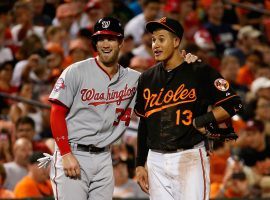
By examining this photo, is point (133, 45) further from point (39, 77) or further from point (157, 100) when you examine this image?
point (157, 100)

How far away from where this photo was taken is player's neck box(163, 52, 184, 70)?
6.15 m

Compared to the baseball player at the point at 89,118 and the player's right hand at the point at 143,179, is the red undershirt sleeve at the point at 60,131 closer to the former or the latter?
the baseball player at the point at 89,118

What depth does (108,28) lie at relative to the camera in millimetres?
6039

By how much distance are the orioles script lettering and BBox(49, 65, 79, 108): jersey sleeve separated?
0.55 meters

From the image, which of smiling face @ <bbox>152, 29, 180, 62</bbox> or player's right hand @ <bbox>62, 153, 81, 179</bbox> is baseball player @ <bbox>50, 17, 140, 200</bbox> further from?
smiling face @ <bbox>152, 29, 180, 62</bbox>

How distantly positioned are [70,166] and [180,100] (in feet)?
3.01

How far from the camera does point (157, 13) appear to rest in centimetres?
1274

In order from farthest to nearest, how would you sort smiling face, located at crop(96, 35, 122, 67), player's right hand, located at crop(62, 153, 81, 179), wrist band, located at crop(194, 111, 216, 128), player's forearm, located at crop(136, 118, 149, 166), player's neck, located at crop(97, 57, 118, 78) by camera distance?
player's forearm, located at crop(136, 118, 149, 166) < player's neck, located at crop(97, 57, 118, 78) < smiling face, located at crop(96, 35, 122, 67) < wrist band, located at crop(194, 111, 216, 128) < player's right hand, located at crop(62, 153, 81, 179)

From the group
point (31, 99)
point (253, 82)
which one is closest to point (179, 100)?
point (31, 99)

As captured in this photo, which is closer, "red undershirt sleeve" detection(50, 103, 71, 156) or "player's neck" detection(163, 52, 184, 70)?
"red undershirt sleeve" detection(50, 103, 71, 156)

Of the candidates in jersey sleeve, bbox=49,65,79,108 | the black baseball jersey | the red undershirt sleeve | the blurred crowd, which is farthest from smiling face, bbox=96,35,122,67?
the blurred crowd

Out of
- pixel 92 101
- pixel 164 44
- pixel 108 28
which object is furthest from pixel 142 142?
pixel 108 28

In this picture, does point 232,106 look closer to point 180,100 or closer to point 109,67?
point 180,100

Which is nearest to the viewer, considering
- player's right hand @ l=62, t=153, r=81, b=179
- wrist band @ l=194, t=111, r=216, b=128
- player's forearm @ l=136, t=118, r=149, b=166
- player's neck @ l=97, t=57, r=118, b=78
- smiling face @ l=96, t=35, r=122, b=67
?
player's right hand @ l=62, t=153, r=81, b=179
